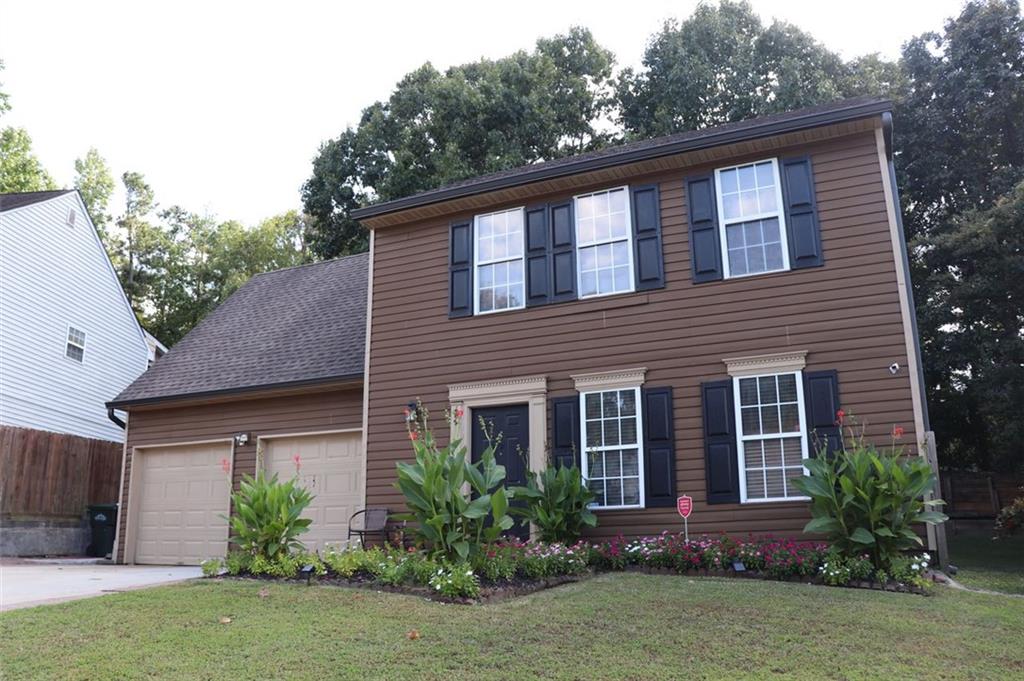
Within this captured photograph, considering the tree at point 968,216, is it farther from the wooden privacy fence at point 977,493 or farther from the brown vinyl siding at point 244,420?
the brown vinyl siding at point 244,420

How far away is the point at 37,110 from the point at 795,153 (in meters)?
24.2

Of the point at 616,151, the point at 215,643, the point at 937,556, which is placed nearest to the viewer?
the point at 215,643

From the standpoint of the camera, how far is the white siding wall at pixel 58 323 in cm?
1697

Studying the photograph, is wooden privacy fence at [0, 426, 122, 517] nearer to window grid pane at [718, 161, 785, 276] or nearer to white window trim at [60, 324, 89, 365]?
white window trim at [60, 324, 89, 365]

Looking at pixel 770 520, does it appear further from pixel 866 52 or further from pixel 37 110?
pixel 37 110

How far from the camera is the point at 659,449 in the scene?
9.24 m

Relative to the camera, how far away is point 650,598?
6359 millimetres

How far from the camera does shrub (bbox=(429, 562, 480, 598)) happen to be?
6.56m

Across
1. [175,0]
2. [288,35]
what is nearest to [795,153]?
[288,35]

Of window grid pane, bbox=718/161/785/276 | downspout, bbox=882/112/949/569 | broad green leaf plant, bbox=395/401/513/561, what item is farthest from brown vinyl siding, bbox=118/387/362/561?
downspout, bbox=882/112/949/569

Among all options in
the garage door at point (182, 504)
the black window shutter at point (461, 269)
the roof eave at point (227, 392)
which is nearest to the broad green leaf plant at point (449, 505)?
the black window shutter at point (461, 269)

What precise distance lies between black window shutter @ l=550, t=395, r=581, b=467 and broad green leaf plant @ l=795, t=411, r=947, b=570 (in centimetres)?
278

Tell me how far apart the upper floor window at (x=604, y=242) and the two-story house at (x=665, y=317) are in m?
0.02

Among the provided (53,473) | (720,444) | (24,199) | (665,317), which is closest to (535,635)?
(720,444)
